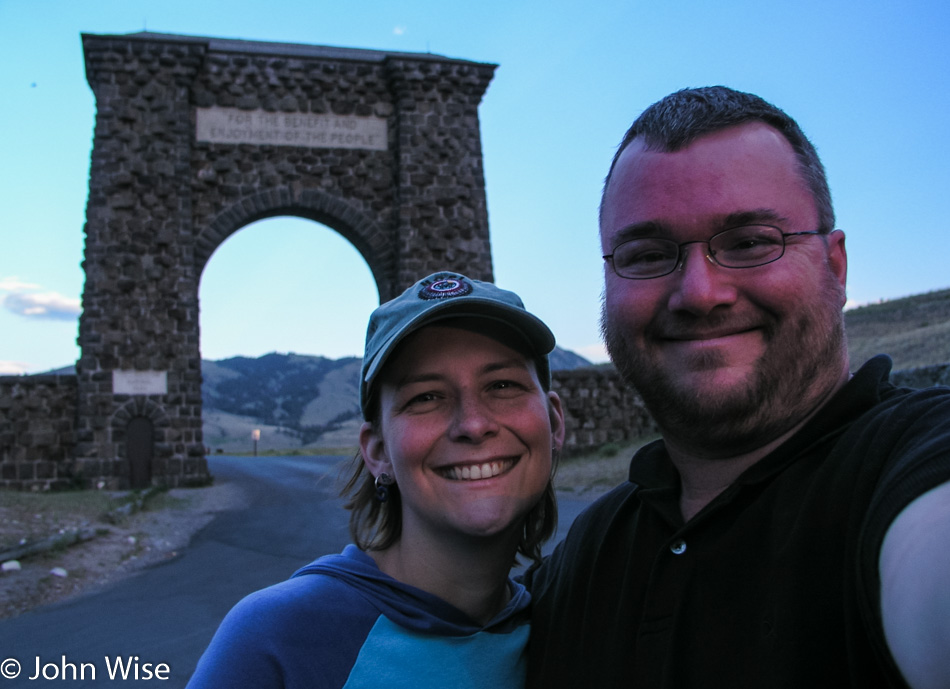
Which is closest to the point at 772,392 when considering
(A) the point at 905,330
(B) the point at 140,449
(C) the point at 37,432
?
(B) the point at 140,449

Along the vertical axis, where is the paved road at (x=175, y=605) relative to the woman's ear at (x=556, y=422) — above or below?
below

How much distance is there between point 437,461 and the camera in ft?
6.20

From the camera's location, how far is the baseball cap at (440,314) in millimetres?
1896

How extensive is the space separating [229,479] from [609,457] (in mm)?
7108

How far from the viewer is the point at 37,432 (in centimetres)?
1336

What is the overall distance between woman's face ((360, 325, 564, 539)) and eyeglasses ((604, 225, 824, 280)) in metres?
0.48

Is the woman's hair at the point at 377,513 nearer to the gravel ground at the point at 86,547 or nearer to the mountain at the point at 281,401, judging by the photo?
the gravel ground at the point at 86,547

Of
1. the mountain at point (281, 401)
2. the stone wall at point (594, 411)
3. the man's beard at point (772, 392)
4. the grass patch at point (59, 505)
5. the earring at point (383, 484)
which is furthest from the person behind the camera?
the mountain at point (281, 401)

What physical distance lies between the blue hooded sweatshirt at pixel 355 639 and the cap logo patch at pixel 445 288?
0.67m

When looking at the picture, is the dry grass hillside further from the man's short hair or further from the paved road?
the man's short hair

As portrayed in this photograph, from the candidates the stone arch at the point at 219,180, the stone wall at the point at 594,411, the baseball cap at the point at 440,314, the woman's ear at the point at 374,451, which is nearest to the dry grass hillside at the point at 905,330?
the stone wall at the point at 594,411

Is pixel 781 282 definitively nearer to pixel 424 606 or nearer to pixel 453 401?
pixel 453 401

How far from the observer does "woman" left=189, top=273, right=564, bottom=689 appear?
1682 millimetres

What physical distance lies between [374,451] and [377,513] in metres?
0.20
